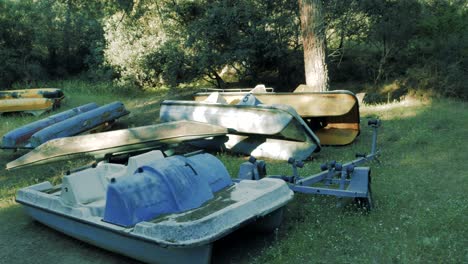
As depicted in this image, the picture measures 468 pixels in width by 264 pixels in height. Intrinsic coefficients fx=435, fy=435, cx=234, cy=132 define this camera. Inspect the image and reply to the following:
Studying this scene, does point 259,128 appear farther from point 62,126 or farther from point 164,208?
point 62,126

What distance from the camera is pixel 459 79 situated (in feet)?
41.3

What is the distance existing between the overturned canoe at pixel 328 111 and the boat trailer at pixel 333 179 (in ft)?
7.29

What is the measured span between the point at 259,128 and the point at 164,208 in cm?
360

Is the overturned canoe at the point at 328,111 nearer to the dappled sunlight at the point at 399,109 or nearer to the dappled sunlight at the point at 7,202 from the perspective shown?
the dappled sunlight at the point at 399,109

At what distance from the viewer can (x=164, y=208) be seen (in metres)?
4.50

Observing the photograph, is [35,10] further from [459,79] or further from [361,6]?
[459,79]

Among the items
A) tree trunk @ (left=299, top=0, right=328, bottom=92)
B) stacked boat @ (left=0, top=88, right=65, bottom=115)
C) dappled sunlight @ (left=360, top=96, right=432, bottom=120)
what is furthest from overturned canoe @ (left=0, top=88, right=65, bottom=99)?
dappled sunlight @ (left=360, top=96, right=432, bottom=120)

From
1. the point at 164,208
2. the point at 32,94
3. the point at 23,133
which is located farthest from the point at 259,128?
the point at 32,94

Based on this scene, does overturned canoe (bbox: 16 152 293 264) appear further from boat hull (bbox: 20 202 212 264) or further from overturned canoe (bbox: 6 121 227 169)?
overturned canoe (bbox: 6 121 227 169)

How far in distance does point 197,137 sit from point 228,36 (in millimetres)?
7385

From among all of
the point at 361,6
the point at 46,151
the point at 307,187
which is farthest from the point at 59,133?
the point at 361,6

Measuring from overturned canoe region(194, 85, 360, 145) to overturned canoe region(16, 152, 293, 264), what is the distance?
372cm

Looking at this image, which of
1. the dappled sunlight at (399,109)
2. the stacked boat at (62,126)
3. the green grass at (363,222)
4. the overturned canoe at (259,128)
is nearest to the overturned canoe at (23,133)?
the stacked boat at (62,126)

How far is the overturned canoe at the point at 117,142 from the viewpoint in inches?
289
